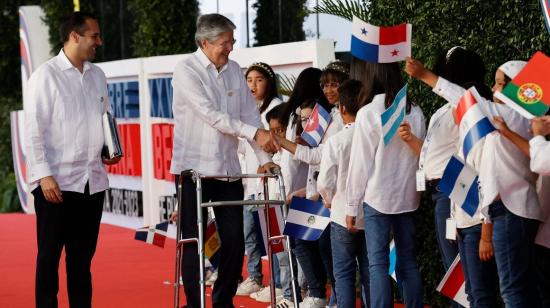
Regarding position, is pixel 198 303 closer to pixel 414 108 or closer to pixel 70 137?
pixel 70 137

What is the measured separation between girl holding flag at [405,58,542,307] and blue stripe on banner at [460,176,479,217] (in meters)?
0.22

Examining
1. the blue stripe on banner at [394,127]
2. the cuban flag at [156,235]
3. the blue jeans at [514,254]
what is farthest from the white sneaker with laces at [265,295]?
the blue jeans at [514,254]

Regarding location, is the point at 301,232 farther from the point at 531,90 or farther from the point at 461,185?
the point at 531,90

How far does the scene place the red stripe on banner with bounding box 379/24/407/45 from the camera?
24.9 feet

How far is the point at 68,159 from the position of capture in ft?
26.5

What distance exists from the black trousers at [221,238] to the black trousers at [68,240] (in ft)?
1.97

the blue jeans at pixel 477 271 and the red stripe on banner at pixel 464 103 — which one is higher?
the red stripe on banner at pixel 464 103

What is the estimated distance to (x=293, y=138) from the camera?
944 cm

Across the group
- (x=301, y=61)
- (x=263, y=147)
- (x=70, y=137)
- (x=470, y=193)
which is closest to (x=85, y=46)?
(x=70, y=137)

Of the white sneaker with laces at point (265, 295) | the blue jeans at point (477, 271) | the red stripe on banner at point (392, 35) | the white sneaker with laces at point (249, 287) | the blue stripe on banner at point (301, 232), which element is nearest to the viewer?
the blue jeans at point (477, 271)

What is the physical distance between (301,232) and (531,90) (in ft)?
8.00

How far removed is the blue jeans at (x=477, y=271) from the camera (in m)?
7.21

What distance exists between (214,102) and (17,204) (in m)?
15.4

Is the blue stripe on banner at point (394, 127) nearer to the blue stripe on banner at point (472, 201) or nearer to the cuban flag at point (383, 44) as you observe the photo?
the cuban flag at point (383, 44)
